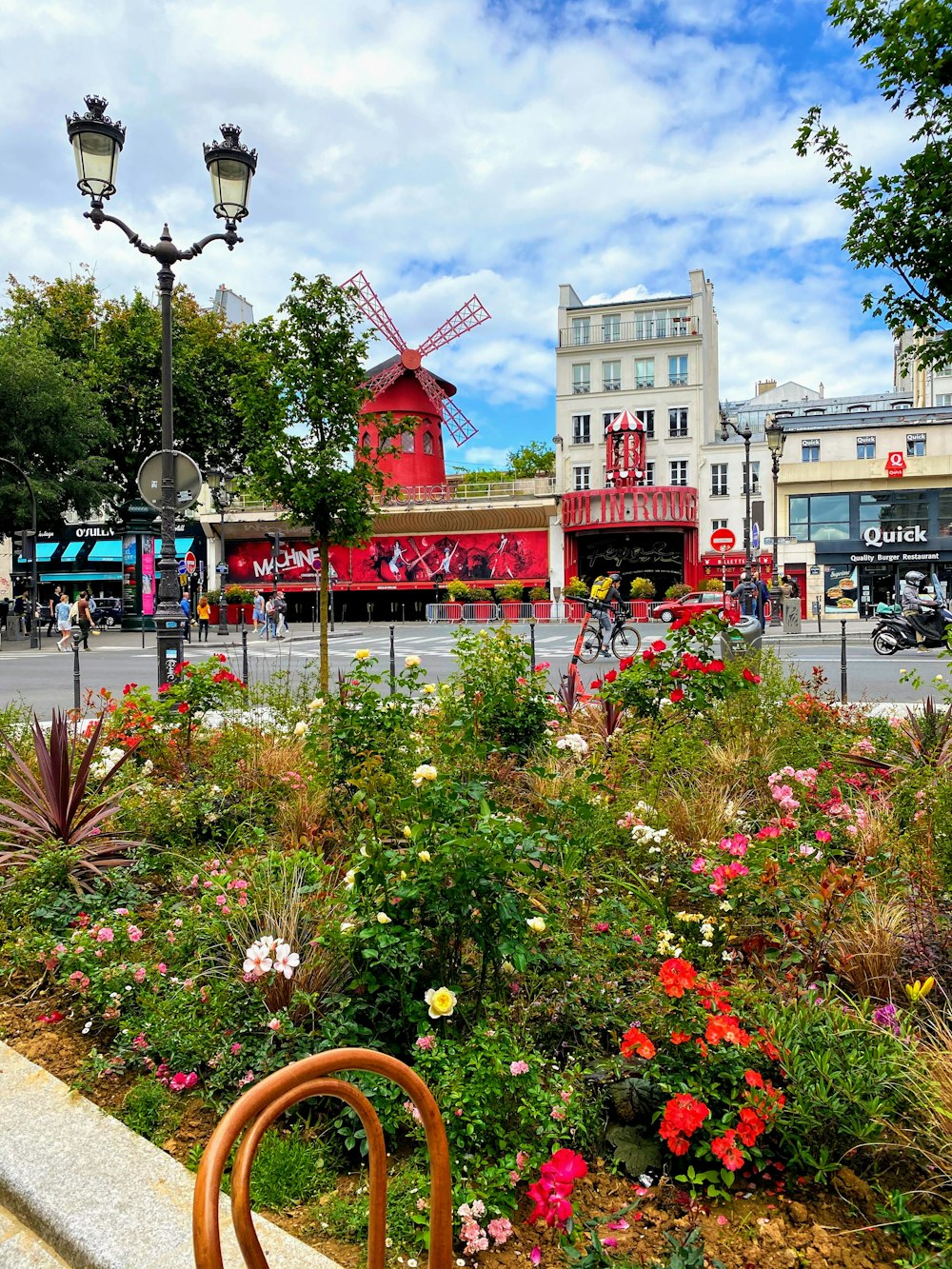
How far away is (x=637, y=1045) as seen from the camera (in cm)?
226

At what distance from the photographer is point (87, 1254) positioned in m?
2.09

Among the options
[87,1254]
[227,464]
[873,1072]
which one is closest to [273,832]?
[87,1254]

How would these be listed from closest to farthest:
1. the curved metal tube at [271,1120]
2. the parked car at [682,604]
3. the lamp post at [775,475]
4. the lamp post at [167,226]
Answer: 1. the curved metal tube at [271,1120]
2. the lamp post at [167,226]
3. the lamp post at [775,475]
4. the parked car at [682,604]

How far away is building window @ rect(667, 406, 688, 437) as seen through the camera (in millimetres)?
42000

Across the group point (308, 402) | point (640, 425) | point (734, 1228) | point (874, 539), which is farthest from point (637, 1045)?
point (874, 539)

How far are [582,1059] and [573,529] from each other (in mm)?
39841

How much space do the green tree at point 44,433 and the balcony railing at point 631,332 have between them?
2362 cm

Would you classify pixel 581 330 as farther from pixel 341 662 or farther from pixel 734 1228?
pixel 734 1228

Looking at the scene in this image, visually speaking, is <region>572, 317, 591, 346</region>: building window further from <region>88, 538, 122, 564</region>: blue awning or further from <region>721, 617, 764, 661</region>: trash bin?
<region>721, 617, 764, 661</region>: trash bin

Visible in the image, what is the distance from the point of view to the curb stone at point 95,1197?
2.06 metres

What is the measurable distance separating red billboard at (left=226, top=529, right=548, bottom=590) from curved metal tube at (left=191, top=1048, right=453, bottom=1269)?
41299 mm

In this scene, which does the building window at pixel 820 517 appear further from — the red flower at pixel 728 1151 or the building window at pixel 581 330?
the red flower at pixel 728 1151

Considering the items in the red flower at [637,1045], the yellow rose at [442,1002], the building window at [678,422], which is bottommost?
the red flower at [637,1045]

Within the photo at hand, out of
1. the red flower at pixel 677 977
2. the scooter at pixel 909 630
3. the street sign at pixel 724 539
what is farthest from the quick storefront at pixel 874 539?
the red flower at pixel 677 977
